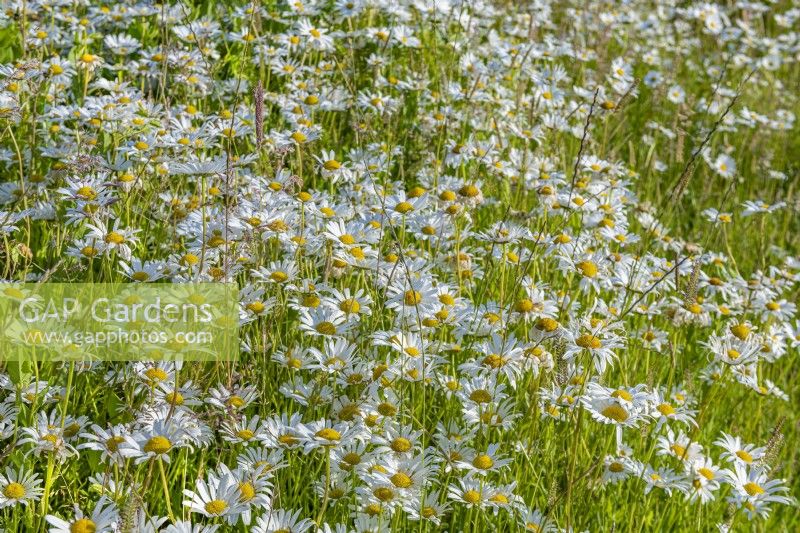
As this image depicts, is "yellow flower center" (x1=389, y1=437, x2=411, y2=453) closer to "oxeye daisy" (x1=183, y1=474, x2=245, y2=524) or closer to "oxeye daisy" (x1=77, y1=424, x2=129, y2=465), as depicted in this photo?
"oxeye daisy" (x1=183, y1=474, x2=245, y2=524)

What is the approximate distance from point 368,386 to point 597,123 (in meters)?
3.75

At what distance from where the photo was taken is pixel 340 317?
2568 millimetres

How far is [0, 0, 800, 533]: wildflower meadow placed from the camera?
221 centimetres

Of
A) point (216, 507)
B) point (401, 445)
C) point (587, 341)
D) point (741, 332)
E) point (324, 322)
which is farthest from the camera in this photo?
point (741, 332)

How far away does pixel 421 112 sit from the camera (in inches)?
171

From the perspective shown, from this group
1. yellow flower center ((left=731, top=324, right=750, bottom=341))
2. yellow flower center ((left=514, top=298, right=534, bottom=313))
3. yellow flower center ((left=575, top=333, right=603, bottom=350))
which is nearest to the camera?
yellow flower center ((left=575, top=333, right=603, bottom=350))

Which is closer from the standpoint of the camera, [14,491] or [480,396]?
[14,491]

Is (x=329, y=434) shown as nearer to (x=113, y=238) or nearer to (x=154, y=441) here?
(x=154, y=441)

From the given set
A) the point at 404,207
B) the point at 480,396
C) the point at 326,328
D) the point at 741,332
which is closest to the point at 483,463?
the point at 480,396

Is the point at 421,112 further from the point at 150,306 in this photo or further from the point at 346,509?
the point at 346,509

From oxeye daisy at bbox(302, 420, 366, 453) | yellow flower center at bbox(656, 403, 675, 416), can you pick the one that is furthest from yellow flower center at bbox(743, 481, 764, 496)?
oxeye daisy at bbox(302, 420, 366, 453)

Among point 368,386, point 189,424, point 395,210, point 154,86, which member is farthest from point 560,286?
point 154,86
